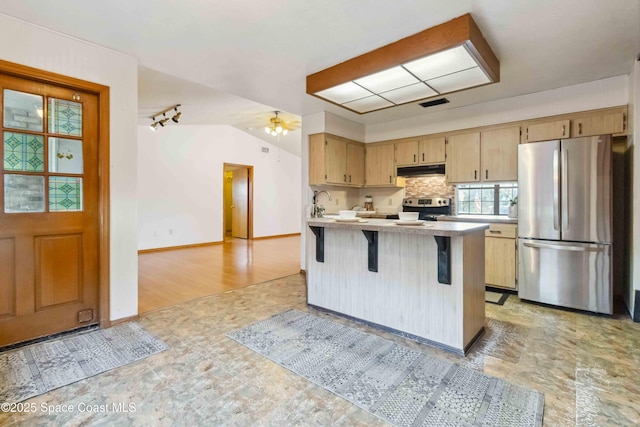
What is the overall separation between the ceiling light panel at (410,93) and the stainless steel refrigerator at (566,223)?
1.34 meters

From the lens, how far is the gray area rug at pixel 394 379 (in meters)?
1.66

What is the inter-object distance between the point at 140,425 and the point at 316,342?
1.30 metres

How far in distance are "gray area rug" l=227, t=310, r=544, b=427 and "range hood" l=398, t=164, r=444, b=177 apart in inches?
120

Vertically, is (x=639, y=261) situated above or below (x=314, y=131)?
below

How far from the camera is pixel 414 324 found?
258cm

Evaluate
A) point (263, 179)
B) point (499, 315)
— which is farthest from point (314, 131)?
point (263, 179)

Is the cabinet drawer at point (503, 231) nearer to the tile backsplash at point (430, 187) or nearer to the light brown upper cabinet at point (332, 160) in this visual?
the tile backsplash at point (430, 187)

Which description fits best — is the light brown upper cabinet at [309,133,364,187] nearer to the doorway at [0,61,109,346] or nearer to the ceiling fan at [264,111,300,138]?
the ceiling fan at [264,111,300,138]

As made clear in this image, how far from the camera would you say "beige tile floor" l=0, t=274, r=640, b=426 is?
164cm

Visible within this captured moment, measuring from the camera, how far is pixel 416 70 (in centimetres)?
275

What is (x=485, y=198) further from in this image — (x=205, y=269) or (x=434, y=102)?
(x=205, y=269)

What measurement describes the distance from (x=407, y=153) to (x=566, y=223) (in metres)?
2.37

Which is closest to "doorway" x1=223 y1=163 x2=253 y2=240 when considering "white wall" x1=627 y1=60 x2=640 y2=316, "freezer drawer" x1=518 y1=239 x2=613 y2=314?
"freezer drawer" x1=518 y1=239 x2=613 y2=314

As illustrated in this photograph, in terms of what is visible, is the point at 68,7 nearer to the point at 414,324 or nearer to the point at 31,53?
the point at 31,53
